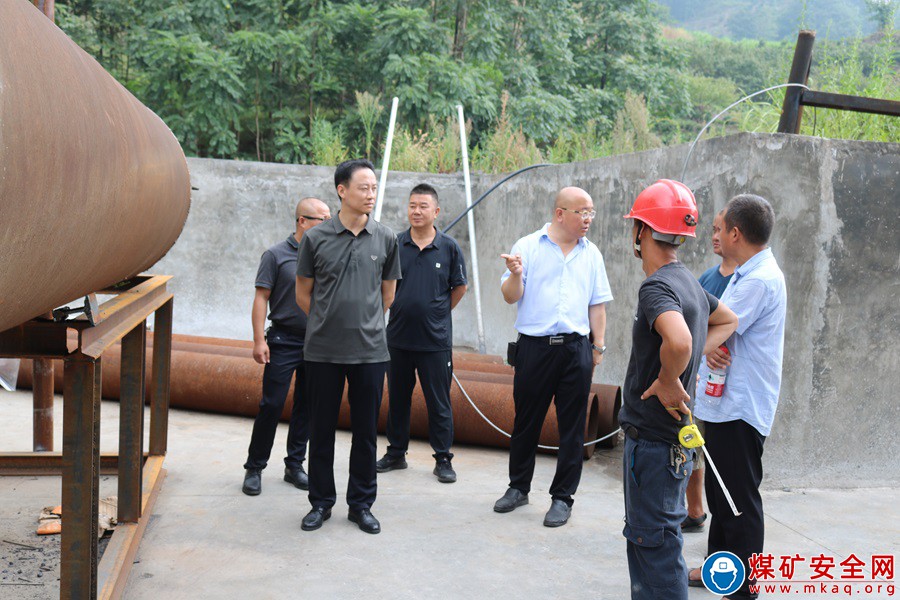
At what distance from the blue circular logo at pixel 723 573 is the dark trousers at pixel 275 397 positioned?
2.33 metres

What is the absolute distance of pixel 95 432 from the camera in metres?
2.66

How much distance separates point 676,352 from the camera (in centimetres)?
259

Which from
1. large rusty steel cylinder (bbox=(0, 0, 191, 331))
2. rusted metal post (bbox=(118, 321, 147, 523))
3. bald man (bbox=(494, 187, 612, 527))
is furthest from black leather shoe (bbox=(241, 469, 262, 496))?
large rusty steel cylinder (bbox=(0, 0, 191, 331))

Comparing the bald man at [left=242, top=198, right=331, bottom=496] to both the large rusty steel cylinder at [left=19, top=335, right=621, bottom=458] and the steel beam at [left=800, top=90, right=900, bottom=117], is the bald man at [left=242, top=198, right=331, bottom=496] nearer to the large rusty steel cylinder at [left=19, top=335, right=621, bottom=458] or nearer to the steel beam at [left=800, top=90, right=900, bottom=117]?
the large rusty steel cylinder at [left=19, top=335, right=621, bottom=458]

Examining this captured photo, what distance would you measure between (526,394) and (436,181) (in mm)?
5363

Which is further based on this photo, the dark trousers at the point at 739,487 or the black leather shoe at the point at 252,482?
the black leather shoe at the point at 252,482

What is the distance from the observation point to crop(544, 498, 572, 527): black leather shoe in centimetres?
427

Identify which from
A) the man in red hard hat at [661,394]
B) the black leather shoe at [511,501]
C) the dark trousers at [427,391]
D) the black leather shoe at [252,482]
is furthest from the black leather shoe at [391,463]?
the man in red hard hat at [661,394]

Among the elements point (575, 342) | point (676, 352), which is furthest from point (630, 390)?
point (575, 342)

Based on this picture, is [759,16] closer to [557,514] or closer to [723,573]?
[557,514]

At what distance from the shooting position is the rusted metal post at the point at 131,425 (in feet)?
12.5

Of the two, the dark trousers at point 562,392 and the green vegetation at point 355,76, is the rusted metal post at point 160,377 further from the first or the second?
the green vegetation at point 355,76

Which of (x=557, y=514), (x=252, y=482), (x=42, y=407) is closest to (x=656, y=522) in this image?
(x=557, y=514)

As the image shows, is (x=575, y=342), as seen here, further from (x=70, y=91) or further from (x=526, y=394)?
(x=70, y=91)
